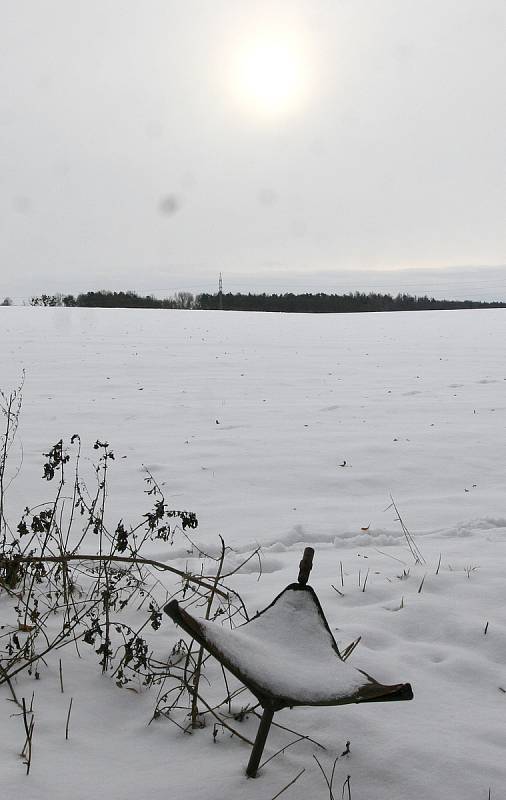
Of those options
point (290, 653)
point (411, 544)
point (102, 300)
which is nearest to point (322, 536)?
point (411, 544)

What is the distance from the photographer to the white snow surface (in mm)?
1649

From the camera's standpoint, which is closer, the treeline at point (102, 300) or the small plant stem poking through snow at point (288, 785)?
the small plant stem poking through snow at point (288, 785)

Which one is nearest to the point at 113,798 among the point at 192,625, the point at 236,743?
the point at 236,743

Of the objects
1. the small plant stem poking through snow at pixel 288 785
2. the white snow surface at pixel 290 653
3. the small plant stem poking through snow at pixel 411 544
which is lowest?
the small plant stem poking through snow at pixel 288 785

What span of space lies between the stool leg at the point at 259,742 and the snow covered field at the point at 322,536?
0.13ft

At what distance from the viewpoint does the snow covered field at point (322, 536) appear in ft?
6.41

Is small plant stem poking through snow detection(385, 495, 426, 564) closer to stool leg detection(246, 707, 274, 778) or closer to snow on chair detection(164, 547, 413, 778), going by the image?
snow on chair detection(164, 547, 413, 778)

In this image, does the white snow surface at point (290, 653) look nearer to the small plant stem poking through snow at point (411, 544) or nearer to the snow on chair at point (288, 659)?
the snow on chair at point (288, 659)

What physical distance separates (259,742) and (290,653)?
254 mm

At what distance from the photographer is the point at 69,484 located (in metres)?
4.86

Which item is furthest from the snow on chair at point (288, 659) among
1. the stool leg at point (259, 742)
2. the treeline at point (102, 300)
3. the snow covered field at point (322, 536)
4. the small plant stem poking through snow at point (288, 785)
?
the treeline at point (102, 300)

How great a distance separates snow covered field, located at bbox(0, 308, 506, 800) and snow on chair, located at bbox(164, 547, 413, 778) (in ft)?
1.24

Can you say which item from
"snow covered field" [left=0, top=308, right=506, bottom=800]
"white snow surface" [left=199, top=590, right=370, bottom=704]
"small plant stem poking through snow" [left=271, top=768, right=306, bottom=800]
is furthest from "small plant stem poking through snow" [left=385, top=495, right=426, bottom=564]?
"small plant stem poking through snow" [left=271, top=768, right=306, bottom=800]

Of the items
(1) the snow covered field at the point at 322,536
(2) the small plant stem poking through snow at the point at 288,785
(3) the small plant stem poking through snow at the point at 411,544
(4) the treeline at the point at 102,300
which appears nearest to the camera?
(2) the small plant stem poking through snow at the point at 288,785
